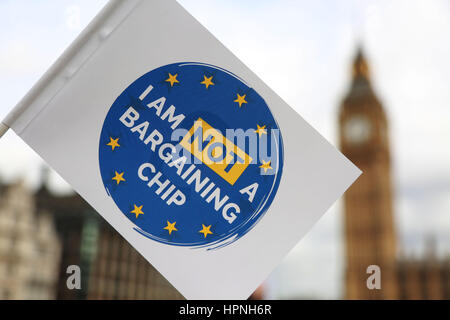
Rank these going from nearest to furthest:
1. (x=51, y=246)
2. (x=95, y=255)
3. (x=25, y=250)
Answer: (x=25, y=250), (x=51, y=246), (x=95, y=255)

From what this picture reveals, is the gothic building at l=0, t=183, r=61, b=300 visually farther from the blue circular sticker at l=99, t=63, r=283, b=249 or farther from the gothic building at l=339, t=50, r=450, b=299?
the blue circular sticker at l=99, t=63, r=283, b=249

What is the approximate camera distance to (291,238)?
303 centimetres

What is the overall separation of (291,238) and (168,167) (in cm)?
73

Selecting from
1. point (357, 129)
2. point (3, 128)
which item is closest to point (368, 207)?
point (357, 129)

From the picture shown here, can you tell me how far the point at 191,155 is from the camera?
3113 mm

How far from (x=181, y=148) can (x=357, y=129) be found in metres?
88.3

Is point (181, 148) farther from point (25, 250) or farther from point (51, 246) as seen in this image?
point (25, 250)

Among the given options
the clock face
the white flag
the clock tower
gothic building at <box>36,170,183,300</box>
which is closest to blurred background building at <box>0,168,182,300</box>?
gothic building at <box>36,170,183,300</box>

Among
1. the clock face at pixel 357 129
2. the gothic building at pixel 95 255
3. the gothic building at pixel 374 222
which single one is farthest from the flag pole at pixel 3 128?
the clock face at pixel 357 129

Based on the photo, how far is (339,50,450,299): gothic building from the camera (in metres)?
78.9

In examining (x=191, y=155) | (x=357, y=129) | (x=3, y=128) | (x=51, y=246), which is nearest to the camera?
(x=3, y=128)

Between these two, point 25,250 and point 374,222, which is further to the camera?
point 374,222
